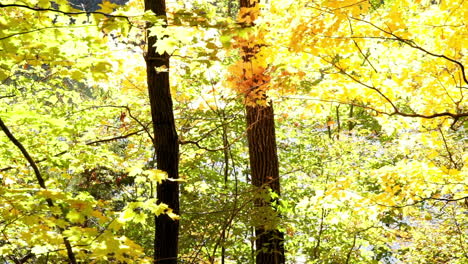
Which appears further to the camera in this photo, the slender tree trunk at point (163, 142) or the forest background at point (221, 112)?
the slender tree trunk at point (163, 142)

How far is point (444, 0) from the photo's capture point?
372cm

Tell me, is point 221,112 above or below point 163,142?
above

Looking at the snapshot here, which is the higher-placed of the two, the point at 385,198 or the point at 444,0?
the point at 444,0

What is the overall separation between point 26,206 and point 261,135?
12.8 feet

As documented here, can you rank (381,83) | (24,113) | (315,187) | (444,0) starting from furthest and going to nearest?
1. (315,187)
2. (381,83)
3. (444,0)
4. (24,113)

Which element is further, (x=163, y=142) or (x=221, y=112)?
(x=221, y=112)

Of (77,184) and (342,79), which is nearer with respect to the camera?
(342,79)

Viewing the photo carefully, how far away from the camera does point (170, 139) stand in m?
3.39

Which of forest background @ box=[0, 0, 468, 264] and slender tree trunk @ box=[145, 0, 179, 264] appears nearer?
forest background @ box=[0, 0, 468, 264]

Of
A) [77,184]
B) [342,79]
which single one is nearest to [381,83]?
[342,79]

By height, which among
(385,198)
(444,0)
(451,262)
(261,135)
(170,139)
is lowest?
(451,262)

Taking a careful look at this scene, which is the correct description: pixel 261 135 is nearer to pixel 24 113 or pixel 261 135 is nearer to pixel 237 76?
pixel 237 76

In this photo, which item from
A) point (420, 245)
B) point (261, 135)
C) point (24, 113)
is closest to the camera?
point (24, 113)

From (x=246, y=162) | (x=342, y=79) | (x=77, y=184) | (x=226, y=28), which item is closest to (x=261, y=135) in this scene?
(x=342, y=79)
